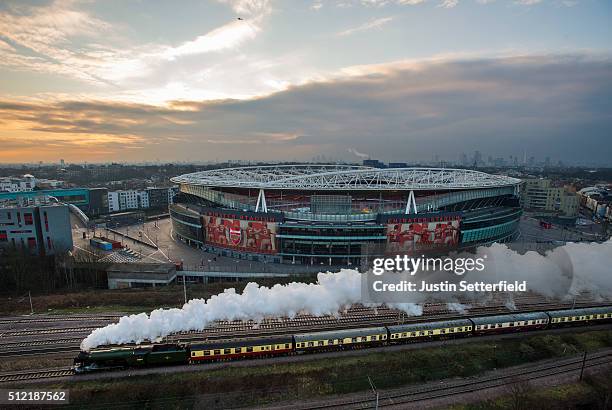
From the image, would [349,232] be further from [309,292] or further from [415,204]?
[309,292]

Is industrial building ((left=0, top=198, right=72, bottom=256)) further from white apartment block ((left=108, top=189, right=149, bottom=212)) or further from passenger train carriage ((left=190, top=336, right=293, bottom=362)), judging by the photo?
white apartment block ((left=108, top=189, right=149, bottom=212))

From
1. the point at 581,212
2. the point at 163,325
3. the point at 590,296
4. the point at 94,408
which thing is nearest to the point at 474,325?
the point at 590,296

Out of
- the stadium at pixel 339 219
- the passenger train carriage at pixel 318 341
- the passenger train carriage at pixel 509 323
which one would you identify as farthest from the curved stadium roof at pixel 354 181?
the passenger train carriage at pixel 318 341

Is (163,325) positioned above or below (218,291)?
above

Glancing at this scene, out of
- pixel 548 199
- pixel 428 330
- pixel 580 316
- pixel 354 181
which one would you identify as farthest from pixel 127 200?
pixel 548 199

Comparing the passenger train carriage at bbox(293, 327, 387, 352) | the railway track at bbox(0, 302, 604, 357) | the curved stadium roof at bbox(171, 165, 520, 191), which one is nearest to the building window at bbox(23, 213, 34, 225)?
the curved stadium roof at bbox(171, 165, 520, 191)

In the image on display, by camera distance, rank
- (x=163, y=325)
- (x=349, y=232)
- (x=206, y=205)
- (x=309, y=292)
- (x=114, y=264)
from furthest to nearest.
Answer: (x=206, y=205), (x=349, y=232), (x=114, y=264), (x=309, y=292), (x=163, y=325)
